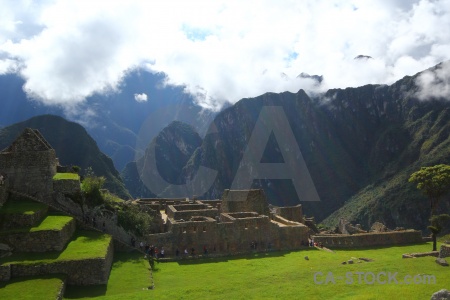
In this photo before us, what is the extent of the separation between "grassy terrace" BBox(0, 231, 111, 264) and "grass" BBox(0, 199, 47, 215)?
98.4 inches

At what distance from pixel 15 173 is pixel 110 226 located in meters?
6.45

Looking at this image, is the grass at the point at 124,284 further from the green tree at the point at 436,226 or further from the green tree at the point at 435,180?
the green tree at the point at 435,180

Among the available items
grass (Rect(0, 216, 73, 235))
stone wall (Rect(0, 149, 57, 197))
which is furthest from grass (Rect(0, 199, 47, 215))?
stone wall (Rect(0, 149, 57, 197))

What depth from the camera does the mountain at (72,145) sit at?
95625mm

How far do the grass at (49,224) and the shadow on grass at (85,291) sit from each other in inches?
128

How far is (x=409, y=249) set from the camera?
27.1m

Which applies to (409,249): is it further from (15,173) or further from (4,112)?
(4,112)

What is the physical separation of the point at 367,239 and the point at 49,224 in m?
22.3

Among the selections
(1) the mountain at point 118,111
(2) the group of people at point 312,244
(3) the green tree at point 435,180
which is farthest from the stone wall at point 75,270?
(1) the mountain at point 118,111

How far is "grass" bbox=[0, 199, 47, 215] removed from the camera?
18913 mm

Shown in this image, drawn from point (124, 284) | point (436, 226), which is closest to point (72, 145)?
point (124, 284)

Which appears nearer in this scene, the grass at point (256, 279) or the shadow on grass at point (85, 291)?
the grass at point (256, 279)

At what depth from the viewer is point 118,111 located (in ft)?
520

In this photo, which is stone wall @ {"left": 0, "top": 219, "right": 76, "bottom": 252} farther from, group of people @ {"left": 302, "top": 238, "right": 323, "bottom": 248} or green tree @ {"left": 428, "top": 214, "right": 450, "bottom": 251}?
green tree @ {"left": 428, "top": 214, "right": 450, "bottom": 251}
